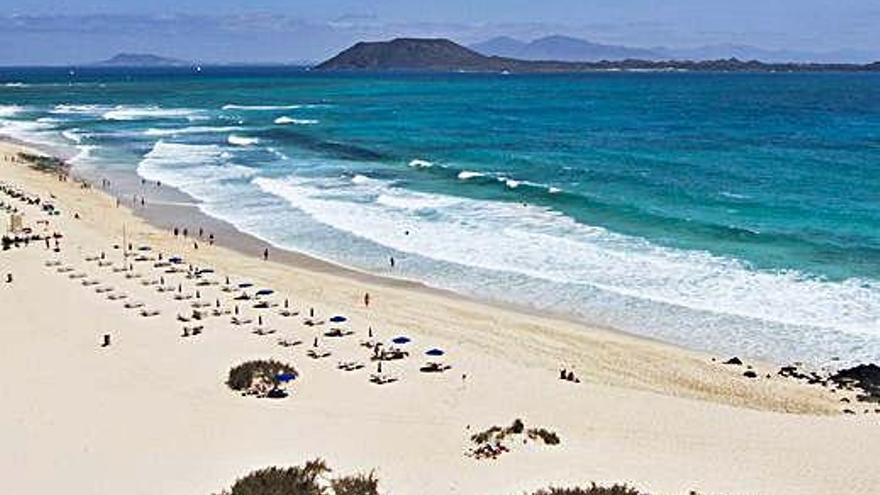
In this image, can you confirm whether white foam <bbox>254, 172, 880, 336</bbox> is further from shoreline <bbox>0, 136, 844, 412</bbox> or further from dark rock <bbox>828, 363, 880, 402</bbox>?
dark rock <bbox>828, 363, 880, 402</bbox>

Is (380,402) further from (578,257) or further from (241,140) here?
(241,140)

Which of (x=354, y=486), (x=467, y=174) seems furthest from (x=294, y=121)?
(x=354, y=486)

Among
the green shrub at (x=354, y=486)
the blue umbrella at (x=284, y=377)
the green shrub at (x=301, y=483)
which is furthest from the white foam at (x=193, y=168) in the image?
the green shrub at (x=354, y=486)

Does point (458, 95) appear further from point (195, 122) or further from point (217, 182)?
point (217, 182)

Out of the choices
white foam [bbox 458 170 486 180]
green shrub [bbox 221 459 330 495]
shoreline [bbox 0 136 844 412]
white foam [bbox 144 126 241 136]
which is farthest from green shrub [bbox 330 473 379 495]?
white foam [bbox 144 126 241 136]

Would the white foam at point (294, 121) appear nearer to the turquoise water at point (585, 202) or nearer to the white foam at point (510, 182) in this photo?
the turquoise water at point (585, 202)

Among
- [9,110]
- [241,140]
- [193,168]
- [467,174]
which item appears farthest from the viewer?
[9,110]

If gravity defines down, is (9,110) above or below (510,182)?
below
